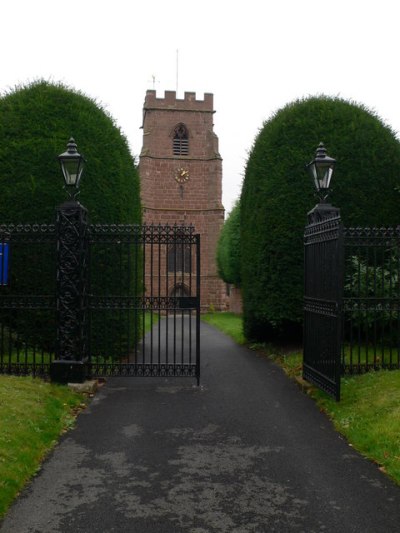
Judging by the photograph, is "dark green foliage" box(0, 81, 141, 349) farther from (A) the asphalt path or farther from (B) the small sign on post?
(A) the asphalt path

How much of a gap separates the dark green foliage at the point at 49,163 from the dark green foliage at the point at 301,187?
310 cm

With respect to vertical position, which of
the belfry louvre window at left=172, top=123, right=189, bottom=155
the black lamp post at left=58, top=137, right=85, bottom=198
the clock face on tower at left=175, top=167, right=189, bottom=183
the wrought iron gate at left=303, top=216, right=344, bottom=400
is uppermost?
the belfry louvre window at left=172, top=123, right=189, bottom=155

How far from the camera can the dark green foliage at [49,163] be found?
9789mm

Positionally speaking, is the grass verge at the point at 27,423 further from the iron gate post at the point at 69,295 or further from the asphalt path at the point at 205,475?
the iron gate post at the point at 69,295

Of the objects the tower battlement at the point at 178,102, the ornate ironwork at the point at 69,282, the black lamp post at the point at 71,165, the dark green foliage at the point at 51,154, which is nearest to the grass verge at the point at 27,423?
the ornate ironwork at the point at 69,282

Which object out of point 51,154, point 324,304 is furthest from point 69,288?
point 324,304

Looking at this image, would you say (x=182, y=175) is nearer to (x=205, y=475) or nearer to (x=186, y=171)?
(x=186, y=171)

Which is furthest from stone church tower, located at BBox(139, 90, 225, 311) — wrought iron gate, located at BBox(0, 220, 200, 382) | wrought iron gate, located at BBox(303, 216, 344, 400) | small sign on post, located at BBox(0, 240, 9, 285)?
wrought iron gate, located at BBox(303, 216, 344, 400)

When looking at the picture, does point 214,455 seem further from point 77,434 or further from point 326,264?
point 326,264

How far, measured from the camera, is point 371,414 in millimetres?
6191

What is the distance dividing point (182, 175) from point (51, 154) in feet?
87.7

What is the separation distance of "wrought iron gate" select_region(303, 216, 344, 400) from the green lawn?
0.24 meters

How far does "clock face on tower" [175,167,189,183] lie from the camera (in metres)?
36.3

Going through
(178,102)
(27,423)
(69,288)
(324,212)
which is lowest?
(27,423)
